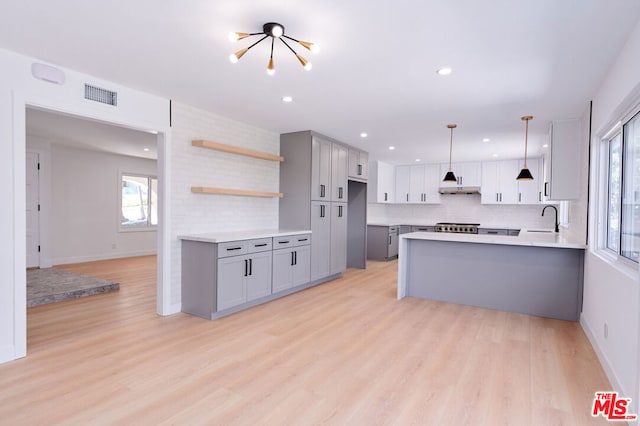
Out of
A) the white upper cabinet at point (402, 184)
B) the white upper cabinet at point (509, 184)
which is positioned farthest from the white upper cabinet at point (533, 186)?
the white upper cabinet at point (402, 184)

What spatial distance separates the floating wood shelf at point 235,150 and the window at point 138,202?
4.55 m

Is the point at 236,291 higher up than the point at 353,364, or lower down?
higher up

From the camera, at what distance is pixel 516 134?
5.25 meters

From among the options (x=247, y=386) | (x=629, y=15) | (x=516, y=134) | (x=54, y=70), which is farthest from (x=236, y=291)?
(x=516, y=134)

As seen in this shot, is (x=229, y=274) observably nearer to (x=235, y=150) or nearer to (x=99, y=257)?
(x=235, y=150)

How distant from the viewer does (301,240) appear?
5133mm

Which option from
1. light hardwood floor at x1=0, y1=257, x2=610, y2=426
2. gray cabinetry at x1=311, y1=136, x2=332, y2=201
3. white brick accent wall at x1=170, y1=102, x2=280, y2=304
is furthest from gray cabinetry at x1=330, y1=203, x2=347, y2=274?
light hardwood floor at x1=0, y1=257, x2=610, y2=426

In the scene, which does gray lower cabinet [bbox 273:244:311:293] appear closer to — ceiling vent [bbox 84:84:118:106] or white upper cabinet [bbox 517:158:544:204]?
ceiling vent [bbox 84:84:118:106]

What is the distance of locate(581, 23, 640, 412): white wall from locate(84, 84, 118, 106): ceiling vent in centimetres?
420

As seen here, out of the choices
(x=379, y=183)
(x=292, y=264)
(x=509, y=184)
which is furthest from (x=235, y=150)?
(x=509, y=184)

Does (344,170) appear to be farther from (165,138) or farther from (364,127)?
(165,138)

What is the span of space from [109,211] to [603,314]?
876cm

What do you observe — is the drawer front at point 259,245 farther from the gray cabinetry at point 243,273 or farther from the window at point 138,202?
the window at point 138,202

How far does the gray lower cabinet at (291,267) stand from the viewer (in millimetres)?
4663
